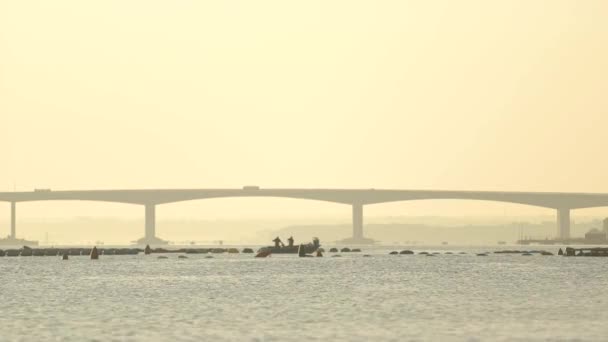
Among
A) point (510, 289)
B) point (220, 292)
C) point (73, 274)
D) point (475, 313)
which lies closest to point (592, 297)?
point (510, 289)

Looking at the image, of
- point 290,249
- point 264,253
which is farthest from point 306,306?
point 290,249

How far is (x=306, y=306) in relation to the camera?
65.9m

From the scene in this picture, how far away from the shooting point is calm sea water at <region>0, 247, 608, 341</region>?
51562 millimetres

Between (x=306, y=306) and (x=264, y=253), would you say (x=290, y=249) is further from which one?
(x=306, y=306)

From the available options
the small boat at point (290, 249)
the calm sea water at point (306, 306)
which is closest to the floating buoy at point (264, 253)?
the small boat at point (290, 249)

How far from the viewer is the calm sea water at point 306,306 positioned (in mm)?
51562

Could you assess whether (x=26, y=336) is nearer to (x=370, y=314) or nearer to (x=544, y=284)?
(x=370, y=314)

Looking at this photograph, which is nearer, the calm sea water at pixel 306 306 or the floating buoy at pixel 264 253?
the calm sea water at pixel 306 306

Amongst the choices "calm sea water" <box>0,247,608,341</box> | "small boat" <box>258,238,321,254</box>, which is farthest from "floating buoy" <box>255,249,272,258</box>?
"calm sea water" <box>0,247,608,341</box>

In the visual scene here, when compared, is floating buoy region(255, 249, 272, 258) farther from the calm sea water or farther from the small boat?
the calm sea water

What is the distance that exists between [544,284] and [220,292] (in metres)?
21.6

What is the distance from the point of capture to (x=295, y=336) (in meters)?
50.4

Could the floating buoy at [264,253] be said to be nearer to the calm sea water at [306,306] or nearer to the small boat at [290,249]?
the small boat at [290,249]

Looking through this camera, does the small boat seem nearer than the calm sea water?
No
